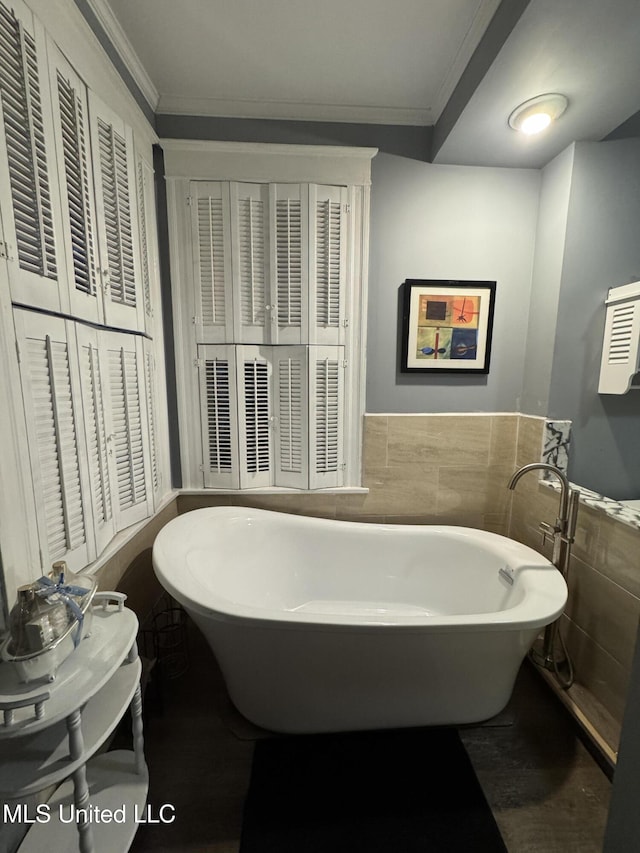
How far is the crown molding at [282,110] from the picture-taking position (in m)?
1.72

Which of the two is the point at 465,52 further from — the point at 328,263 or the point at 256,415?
the point at 256,415

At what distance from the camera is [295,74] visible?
1566 mm

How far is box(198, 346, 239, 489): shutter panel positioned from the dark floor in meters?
0.97

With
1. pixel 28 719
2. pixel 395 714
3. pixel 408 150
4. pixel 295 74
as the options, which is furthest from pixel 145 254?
pixel 395 714

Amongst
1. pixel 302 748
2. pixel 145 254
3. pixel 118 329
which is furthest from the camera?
pixel 145 254

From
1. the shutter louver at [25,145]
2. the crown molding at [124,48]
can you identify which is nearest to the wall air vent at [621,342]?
the shutter louver at [25,145]

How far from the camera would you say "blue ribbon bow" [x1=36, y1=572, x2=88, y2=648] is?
845 millimetres

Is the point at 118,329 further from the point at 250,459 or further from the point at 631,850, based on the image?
the point at 631,850

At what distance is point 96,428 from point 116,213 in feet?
2.86

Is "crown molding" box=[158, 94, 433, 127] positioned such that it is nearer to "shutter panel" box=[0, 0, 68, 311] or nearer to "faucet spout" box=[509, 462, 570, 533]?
"shutter panel" box=[0, 0, 68, 311]

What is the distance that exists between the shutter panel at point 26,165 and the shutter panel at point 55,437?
105mm

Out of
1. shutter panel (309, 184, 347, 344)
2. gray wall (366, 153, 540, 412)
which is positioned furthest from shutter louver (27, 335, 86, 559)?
gray wall (366, 153, 540, 412)

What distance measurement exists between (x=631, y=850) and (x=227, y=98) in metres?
2.72

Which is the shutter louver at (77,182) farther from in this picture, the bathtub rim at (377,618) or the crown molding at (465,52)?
the crown molding at (465,52)
